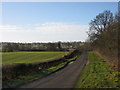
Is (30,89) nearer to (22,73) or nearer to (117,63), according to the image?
(22,73)

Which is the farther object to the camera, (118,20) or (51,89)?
(118,20)

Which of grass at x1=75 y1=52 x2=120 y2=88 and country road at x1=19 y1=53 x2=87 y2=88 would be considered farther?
country road at x1=19 y1=53 x2=87 y2=88

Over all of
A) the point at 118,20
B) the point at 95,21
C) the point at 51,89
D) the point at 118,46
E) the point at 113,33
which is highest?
the point at 95,21

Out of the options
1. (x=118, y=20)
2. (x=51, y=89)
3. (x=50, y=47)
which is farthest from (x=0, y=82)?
(x=50, y=47)

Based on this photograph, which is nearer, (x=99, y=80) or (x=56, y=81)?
(x=99, y=80)

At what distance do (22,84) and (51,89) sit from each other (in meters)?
3.01

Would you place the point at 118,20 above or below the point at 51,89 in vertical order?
above

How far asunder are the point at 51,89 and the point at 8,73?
21.1ft

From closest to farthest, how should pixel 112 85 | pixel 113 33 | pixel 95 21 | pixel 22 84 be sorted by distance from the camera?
1. pixel 112 85
2. pixel 22 84
3. pixel 113 33
4. pixel 95 21

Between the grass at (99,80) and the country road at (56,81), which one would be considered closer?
the grass at (99,80)

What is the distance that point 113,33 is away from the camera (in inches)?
809

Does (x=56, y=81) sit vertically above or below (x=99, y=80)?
below

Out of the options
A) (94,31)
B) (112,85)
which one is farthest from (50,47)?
(112,85)

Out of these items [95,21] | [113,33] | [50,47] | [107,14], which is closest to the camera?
[113,33]
